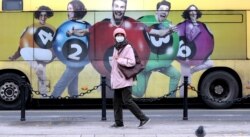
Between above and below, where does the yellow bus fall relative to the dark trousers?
above

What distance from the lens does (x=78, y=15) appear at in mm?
16641

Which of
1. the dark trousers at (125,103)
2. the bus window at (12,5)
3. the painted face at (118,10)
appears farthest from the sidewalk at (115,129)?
the bus window at (12,5)

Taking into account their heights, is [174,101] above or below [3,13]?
below

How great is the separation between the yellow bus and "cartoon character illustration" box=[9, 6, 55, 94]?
28 mm

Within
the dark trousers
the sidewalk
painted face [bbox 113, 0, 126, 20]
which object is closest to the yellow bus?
painted face [bbox 113, 0, 126, 20]

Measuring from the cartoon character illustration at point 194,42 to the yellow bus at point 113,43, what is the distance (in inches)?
1.1

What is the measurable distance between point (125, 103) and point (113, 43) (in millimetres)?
5446

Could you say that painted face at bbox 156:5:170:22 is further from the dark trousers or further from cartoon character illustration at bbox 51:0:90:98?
the dark trousers

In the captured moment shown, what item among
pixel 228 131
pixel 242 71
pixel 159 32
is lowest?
pixel 228 131

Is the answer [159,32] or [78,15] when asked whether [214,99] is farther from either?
[78,15]

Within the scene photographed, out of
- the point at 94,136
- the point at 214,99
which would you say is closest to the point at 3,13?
the point at 214,99

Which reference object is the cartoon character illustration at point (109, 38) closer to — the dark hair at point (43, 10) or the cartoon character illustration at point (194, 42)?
the cartoon character illustration at point (194, 42)

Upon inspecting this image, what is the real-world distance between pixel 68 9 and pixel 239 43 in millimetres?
4862

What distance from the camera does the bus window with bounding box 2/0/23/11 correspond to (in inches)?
653
